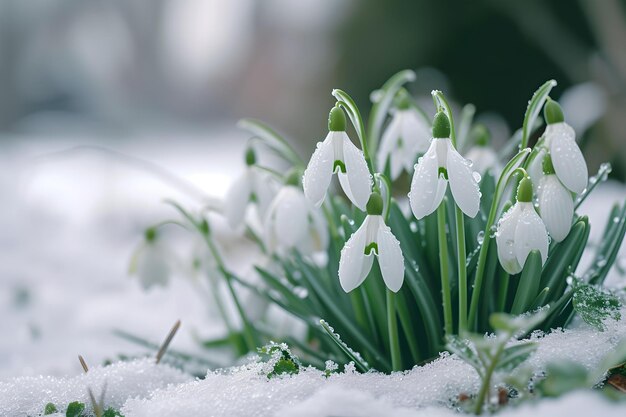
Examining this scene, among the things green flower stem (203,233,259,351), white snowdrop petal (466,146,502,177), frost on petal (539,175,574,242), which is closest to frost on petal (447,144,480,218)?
frost on petal (539,175,574,242)

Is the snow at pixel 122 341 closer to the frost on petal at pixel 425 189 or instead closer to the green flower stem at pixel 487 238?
the green flower stem at pixel 487 238

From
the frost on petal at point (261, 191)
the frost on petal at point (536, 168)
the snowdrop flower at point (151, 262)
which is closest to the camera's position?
the frost on petal at point (536, 168)

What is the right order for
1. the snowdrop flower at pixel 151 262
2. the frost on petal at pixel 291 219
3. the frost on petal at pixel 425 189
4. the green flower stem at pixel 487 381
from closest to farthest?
the green flower stem at pixel 487 381 → the frost on petal at pixel 425 189 → the frost on petal at pixel 291 219 → the snowdrop flower at pixel 151 262

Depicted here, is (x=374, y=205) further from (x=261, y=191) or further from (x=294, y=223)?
(x=261, y=191)

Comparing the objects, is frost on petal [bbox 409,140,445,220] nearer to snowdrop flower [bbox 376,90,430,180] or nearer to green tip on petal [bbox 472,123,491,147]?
snowdrop flower [bbox 376,90,430,180]

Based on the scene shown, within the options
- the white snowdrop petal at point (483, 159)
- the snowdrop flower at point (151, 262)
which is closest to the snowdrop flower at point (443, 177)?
the white snowdrop petal at point (483, 159)

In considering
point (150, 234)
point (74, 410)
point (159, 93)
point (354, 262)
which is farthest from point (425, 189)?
point (159, 93)
